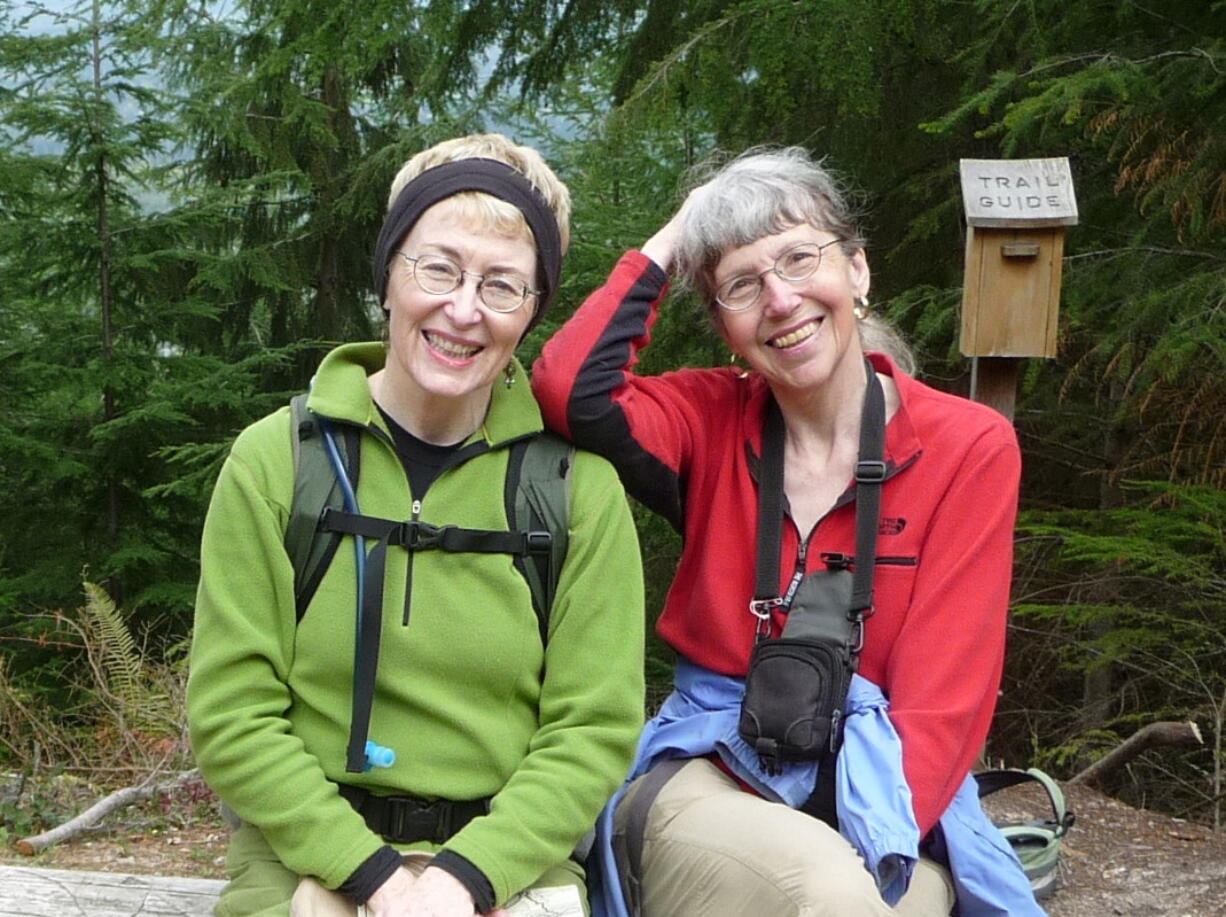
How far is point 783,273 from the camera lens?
2.67 m

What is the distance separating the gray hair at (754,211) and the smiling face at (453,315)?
45 cm

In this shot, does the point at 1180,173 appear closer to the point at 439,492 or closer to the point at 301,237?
the point at 439,492

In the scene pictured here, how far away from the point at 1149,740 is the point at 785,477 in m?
2.91

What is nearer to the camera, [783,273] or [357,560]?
[357,560]

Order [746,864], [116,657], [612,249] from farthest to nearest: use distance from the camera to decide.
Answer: [612,249]
[116,657]
[746,864]

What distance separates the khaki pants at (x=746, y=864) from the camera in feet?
7.23

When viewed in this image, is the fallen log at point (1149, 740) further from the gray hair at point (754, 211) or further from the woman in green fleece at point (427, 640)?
the woman in green fleece at point (427, 640)

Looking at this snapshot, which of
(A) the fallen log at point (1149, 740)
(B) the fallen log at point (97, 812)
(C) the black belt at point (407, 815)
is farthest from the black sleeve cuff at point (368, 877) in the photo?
(A) the fallen log at point (1149, 740)

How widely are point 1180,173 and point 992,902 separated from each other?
128 inches

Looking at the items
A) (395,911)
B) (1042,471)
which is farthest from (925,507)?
(1042,471)

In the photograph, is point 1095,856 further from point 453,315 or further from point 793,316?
point 453,315

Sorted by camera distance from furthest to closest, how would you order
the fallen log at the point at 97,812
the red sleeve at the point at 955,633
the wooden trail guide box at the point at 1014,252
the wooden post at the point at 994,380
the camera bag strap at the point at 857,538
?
the fallen log at the point at 97,812, the wooden post at the point at 994,380, the wooden trail guide box at the point at 1014,252, the camera bag strap at the point at 857,538, the red sleeve at the point at 955,633

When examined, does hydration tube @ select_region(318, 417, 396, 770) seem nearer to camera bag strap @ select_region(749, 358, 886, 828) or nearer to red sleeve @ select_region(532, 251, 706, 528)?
red sleeve @ select_region(532, 251, 706, 528)

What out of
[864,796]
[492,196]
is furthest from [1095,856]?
[492,196]
